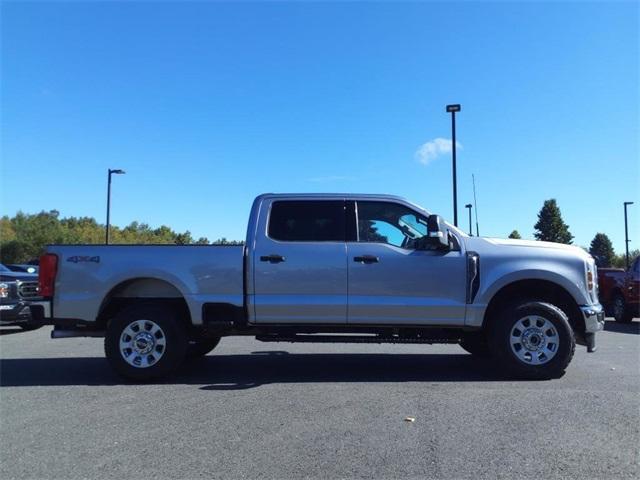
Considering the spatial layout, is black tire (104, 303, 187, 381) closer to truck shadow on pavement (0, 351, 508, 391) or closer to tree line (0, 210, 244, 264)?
truck shadow on pavement (0, 351, 508, 391)

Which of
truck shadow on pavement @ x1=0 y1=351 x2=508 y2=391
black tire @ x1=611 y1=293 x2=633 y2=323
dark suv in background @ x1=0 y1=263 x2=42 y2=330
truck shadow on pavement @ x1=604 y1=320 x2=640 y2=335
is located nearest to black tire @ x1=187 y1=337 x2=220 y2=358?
truck shadow on pavement @ x1=0 y1=351 x2=508 y2=391

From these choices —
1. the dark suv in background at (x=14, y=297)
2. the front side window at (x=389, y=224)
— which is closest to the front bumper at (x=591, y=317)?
the front side window at (x=389, y=224)

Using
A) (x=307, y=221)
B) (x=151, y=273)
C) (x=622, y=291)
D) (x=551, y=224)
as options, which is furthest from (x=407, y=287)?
(x=551, y=224)

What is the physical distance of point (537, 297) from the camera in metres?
6.98

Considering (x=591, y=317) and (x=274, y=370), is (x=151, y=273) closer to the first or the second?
(x=274, y=370)

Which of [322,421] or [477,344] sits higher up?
[477,344]

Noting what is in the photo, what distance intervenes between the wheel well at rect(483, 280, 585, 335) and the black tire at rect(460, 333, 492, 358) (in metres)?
0.23

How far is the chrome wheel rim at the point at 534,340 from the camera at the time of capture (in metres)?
6.55

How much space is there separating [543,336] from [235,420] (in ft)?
12.5

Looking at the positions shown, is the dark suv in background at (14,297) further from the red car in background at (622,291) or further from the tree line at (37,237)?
the tree line at (37,237)

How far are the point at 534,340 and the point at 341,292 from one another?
2.37 meters

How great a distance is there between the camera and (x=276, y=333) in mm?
6832

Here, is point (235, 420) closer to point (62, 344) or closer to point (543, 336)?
point (543, 336)

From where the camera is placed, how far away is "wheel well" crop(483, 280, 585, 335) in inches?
267
